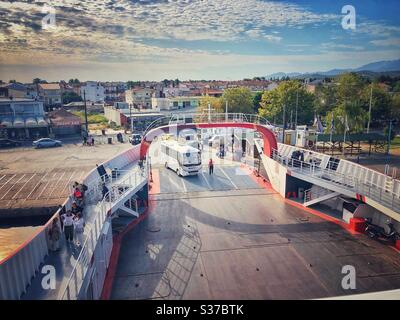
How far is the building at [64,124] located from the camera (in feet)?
141

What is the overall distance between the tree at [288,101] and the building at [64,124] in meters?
27.5

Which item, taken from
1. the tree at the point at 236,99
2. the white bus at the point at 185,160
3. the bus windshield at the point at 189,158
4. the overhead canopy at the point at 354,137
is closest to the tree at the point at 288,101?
the tree at the point at 236,99

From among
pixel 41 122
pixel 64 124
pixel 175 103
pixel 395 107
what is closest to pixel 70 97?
pixel 175 103

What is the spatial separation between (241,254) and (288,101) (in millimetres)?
35805

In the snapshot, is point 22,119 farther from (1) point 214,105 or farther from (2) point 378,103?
(2) point 378,103

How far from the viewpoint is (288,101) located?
145 feet

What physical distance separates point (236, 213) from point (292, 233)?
10.7ft

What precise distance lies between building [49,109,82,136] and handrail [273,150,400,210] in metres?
33.4

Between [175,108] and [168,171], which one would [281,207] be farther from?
[175,108]

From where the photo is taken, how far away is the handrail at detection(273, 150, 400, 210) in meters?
12.7

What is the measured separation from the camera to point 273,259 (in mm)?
11953

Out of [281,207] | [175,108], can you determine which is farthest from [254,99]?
[281,207]

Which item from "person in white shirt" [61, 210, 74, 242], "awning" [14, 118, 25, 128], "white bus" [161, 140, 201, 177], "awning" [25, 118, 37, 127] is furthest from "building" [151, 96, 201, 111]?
"person in white shirt" [61, 210, 74, 242]

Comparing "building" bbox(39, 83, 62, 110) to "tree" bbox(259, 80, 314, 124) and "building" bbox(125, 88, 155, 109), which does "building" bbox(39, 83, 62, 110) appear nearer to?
"building" bbox(125, 88, 155, 109)
